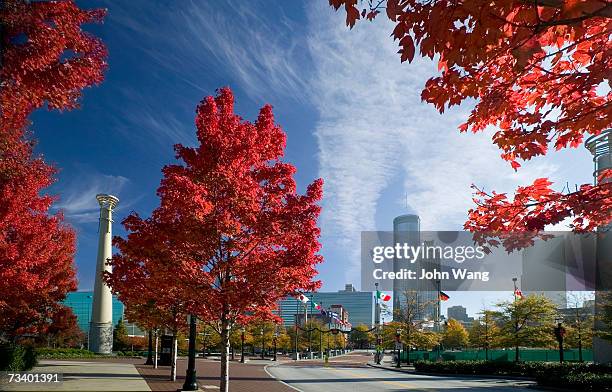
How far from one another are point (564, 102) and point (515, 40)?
2.30m

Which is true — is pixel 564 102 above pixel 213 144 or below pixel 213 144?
below

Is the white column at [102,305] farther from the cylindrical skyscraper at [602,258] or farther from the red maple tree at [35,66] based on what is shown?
the cylindrical skyscraper at [602,258]

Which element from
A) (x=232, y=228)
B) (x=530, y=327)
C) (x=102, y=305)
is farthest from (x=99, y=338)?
(x=232, y=228)

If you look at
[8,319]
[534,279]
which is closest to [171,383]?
[8,319]

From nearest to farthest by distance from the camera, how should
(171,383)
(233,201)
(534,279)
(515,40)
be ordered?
(515,40), (233,201), (171,383), (534,279)

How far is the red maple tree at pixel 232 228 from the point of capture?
11969mm

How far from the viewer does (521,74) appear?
16.2 feet

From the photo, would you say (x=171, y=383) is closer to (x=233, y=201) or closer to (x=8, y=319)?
(x=8, y=319)

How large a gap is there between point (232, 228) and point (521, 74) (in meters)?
8.34

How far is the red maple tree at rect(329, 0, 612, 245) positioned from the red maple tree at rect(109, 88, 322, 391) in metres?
6.23

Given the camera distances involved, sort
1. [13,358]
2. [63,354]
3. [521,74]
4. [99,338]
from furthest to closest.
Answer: [99,338] < [63,354] < [13,358] < [521,74]

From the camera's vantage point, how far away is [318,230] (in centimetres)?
1291

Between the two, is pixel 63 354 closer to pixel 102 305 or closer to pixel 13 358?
pixel 102 305

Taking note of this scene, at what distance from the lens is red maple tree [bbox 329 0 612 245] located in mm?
3484
